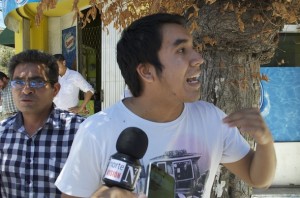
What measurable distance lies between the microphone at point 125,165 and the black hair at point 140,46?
57cm

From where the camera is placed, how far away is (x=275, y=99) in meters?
6.80

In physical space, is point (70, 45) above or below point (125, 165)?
above

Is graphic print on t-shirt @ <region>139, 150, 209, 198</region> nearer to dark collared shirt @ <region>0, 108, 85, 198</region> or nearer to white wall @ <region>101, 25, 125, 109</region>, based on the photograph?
dark collared shirt @ <region>0, 108, 85, 198</region>

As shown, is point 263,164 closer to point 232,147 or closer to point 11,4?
point 232,147

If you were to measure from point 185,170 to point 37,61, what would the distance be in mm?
1209

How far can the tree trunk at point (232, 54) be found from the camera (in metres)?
2.48

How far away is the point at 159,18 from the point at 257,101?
3.84 ft

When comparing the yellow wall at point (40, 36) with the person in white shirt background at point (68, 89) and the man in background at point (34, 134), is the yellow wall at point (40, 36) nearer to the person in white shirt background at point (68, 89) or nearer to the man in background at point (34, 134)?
the person in white shirt background at point (68, 89)

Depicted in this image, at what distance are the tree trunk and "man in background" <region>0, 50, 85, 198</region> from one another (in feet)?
2.96

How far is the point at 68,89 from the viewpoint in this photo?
6.34 m

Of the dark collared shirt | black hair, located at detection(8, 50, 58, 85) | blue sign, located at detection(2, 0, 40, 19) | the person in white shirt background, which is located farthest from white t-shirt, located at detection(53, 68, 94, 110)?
the dark collared shirt

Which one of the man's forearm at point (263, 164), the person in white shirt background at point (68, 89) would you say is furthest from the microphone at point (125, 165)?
the person in white shirt background at point (68, 89)

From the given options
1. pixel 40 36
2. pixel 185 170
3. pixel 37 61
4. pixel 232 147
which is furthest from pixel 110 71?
pixel 185 170

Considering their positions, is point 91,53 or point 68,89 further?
point 91,53
